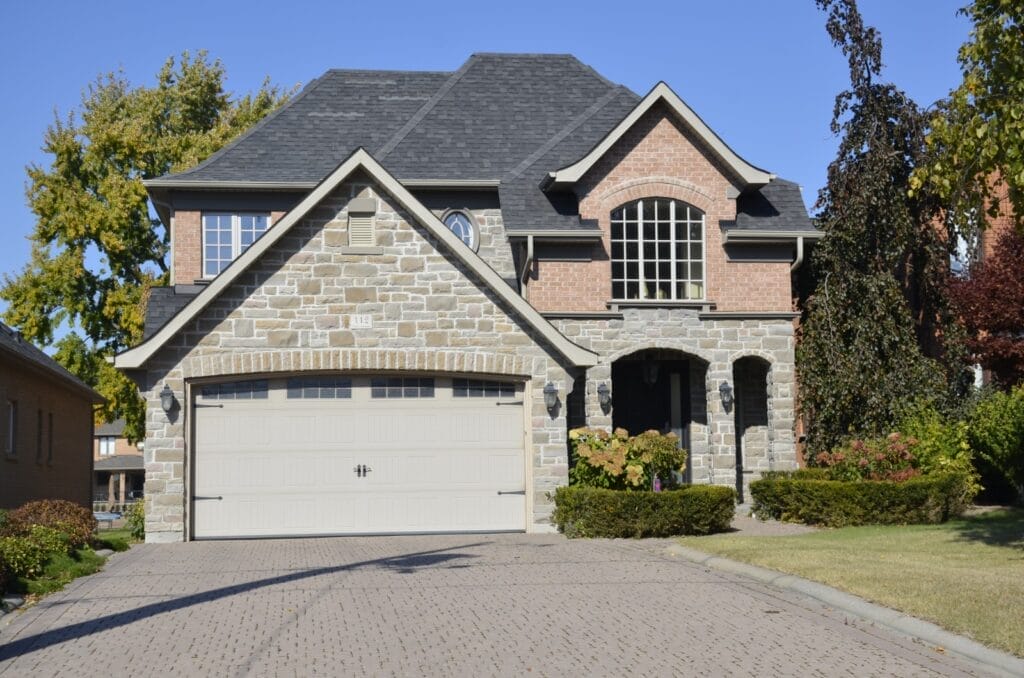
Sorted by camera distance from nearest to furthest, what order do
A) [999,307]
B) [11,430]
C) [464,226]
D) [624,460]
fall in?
[624,460] < [999,307] < [11,430] < [464,226]

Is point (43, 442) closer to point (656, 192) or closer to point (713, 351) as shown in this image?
point (656, 192)

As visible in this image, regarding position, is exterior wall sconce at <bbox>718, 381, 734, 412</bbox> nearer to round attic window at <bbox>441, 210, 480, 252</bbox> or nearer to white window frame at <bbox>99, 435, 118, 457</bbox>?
round attic window at <bbox>441, 210, 480, 252</bbox>

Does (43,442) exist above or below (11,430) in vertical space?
below

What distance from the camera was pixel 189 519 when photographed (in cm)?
2039

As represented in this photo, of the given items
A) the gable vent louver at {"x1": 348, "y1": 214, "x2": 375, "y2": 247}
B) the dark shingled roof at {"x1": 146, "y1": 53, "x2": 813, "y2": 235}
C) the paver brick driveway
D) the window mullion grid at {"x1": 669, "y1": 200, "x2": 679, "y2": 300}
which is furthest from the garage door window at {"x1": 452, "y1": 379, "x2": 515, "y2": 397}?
the paver brick driveway

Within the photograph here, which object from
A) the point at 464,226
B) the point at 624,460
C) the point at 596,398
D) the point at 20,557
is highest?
the point at 464,226

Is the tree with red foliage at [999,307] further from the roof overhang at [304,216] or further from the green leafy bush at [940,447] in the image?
the roof overhang at [304,216]

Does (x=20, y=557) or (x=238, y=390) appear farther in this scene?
(x=238, y=390)

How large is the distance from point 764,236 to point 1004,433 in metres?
5.84

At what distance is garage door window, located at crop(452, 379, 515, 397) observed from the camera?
21328mm

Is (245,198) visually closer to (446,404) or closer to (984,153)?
(446,404)

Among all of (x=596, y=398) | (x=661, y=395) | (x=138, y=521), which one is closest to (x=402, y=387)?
Result: (x=596, y=398)

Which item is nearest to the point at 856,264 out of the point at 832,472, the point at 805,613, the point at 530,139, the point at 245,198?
the point at 832,472

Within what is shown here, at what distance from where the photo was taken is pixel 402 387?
21.2 metres
